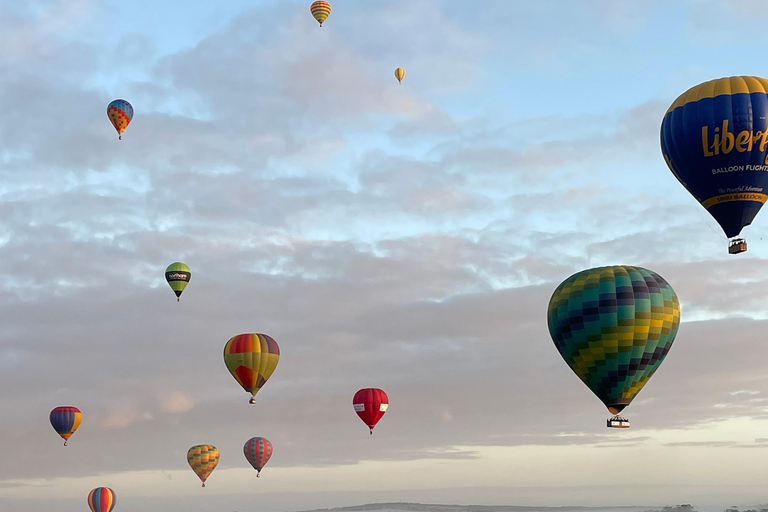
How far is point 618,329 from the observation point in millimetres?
64250

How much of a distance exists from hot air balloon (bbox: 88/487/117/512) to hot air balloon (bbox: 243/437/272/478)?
17185 millimetres

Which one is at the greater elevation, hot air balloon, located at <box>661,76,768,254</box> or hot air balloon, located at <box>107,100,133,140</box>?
hot air balloon, located at <box>107,100,133,140</box>

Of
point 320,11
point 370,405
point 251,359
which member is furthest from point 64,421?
point 320,11

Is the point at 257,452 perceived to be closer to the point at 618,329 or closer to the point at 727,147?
the point at 618,329

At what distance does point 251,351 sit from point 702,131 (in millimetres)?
44416

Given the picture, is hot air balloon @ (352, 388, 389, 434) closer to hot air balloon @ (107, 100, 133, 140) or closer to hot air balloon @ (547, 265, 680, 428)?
hot air balloon @ (547, 265, 680, 428)

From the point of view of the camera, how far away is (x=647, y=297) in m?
64.6

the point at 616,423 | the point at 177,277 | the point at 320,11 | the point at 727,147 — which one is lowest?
the point at 616,423

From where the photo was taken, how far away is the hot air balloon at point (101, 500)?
116688mm

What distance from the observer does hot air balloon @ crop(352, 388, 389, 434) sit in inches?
3669

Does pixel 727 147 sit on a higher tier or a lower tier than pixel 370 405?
higher

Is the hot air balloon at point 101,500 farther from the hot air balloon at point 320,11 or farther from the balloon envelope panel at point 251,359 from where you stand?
the hot air balloon at point 320,11

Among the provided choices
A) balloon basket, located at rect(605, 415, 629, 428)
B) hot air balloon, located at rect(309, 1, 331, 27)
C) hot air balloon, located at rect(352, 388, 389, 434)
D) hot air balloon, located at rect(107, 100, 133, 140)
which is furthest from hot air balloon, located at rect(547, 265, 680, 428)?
hot air balloon, located at rect(107, 100, 133, 140)

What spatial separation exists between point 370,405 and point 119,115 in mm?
38238
